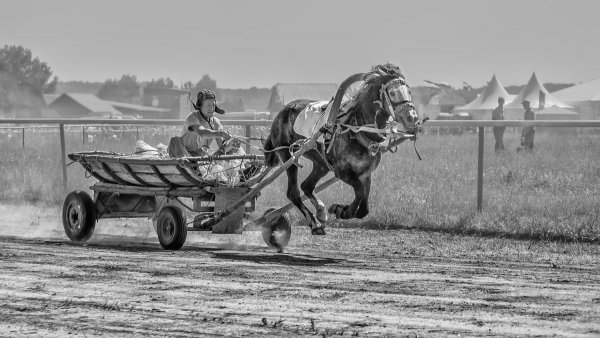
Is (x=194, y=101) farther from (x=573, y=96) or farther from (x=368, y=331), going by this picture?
(x=573, y=96)

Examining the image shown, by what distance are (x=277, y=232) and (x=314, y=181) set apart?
792mm

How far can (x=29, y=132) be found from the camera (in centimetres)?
2714

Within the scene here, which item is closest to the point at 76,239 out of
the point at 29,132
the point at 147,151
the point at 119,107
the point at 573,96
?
the point at 147,151

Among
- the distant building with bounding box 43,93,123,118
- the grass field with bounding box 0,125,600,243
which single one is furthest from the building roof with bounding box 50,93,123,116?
the grass field with bounding box 0,125,600,243

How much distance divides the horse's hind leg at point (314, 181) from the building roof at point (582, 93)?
51.1m

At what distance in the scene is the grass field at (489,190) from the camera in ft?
56.9

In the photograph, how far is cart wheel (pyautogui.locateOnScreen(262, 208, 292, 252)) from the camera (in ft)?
49.0

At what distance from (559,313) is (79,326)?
3677 millimetres

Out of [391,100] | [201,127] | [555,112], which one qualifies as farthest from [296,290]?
[555,112]

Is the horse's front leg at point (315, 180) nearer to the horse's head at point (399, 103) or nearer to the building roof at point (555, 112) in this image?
the horse's head at point (399, 103)

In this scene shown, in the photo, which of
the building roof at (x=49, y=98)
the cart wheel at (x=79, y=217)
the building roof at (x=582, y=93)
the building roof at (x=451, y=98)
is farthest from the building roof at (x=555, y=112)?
the building roof at (x=49, y=98)

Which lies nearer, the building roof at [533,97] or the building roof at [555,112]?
the building roof at [555,112]

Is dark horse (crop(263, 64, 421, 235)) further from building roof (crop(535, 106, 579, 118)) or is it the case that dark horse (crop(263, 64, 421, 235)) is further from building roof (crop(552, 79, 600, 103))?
building roof (crop(552, 79, 600, 103))

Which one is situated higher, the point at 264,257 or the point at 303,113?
the point at 303,113
